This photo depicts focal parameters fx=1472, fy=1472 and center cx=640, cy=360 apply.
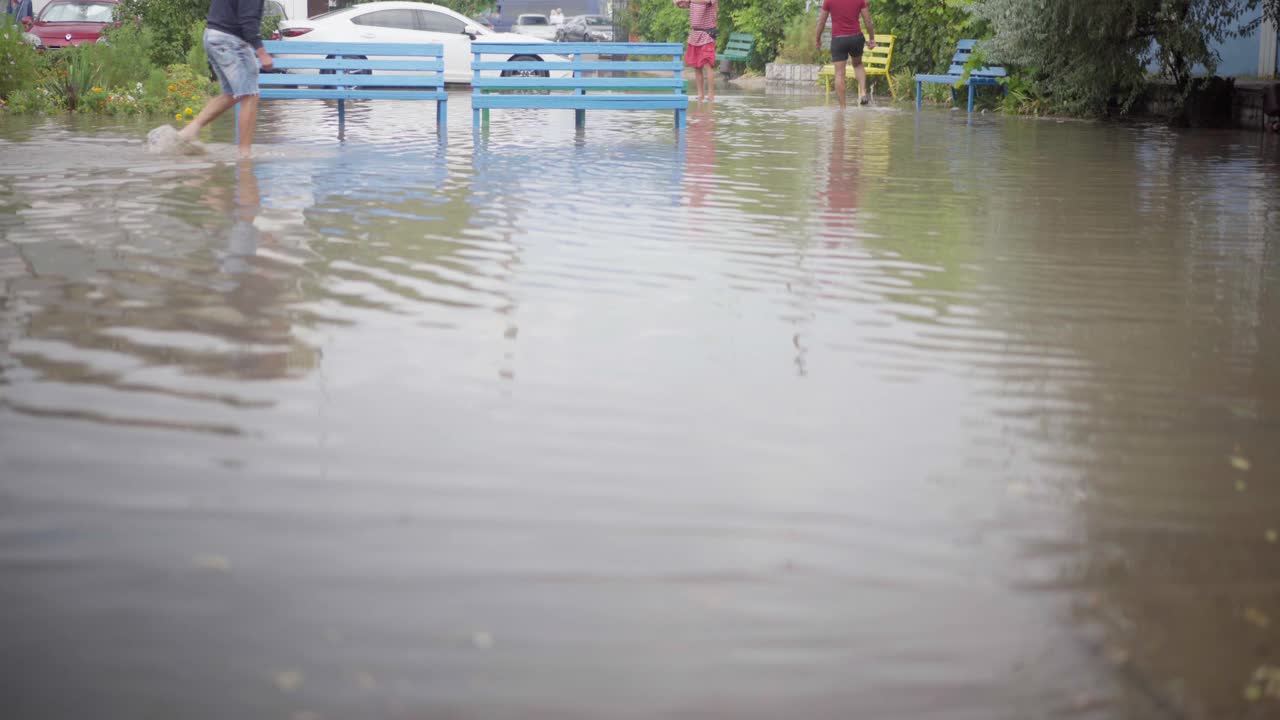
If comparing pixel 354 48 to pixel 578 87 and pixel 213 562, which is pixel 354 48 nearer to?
pixel 578 87

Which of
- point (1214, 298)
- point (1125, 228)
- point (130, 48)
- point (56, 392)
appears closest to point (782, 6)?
point (130, 48)

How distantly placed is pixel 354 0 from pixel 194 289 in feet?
165

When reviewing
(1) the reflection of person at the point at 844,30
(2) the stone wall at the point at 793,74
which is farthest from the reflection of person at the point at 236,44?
(2) the stone wall at the point at 793,74

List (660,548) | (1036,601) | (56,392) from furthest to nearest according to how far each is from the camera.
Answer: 1. (56,392)
2. (660,548)
3. (1036,601)

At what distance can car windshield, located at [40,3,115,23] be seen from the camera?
30672 millimetres

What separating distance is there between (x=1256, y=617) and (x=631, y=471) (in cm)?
148

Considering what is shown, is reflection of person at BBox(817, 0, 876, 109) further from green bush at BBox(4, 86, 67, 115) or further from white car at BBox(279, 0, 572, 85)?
green bush at BBox(4, 86, 67, 115)

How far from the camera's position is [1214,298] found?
6227 mm

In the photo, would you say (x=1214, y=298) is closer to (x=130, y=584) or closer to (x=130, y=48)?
(x=130, y=584)

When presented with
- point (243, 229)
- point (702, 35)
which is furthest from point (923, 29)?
point (243, 229)

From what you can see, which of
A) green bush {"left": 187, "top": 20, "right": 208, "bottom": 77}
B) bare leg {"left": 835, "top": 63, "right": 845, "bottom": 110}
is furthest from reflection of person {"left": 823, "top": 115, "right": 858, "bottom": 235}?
green bush {"left": 187, "top": 20, "right": 208, "bottom": 77}

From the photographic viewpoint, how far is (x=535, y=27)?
2500 inches

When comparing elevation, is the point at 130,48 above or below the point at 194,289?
above

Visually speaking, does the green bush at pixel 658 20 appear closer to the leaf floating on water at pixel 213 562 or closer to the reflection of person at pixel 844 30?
the reflection of person at pixel 844 30
